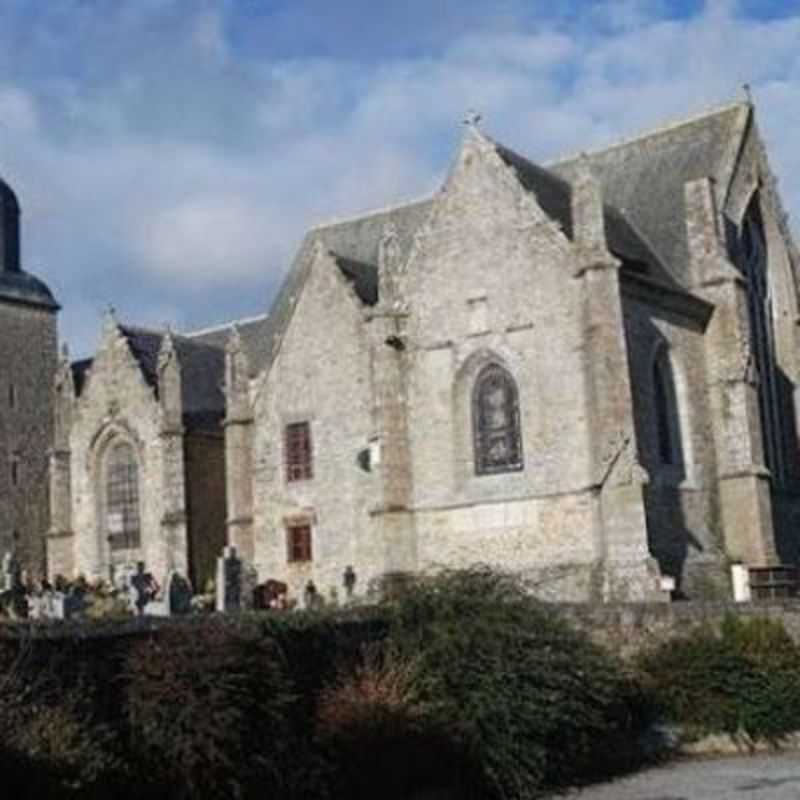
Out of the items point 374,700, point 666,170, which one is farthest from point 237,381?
point 374,700

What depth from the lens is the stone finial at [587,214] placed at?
30219 millimetres

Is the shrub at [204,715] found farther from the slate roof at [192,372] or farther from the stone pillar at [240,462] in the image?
the slate roof at [192,372]

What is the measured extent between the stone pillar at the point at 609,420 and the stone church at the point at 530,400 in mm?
47

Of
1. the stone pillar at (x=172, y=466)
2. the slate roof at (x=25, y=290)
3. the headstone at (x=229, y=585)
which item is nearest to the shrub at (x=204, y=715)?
the headstone at (x=229, y=585)

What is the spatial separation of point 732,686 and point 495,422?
37.7ft

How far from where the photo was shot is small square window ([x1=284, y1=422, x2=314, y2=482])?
35.5 metres

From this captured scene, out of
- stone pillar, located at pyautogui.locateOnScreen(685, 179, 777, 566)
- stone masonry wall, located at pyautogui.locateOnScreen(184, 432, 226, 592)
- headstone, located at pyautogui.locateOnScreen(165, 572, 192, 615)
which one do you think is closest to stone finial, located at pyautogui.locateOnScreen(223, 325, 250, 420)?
stone masonry wall, located at pyautogui.locateOnScreen(184, 432, 226, 592)

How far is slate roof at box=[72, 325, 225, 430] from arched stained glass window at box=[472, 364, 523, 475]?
11.5 metres

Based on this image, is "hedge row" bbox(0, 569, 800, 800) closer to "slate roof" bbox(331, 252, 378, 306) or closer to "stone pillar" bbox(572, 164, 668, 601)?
"stone pillar" bbox(572, 164, 668, 601)

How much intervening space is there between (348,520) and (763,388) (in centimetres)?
1136

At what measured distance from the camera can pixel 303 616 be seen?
57.5 ft

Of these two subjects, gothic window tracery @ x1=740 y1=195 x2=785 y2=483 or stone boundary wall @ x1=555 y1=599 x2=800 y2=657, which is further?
gothic window tracery @ x1=740 y1=195 x2=785 y2=483

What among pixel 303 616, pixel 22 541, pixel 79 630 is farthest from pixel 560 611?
pixel 22 541

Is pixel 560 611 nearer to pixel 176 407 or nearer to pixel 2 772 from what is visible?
pixel 2 772
